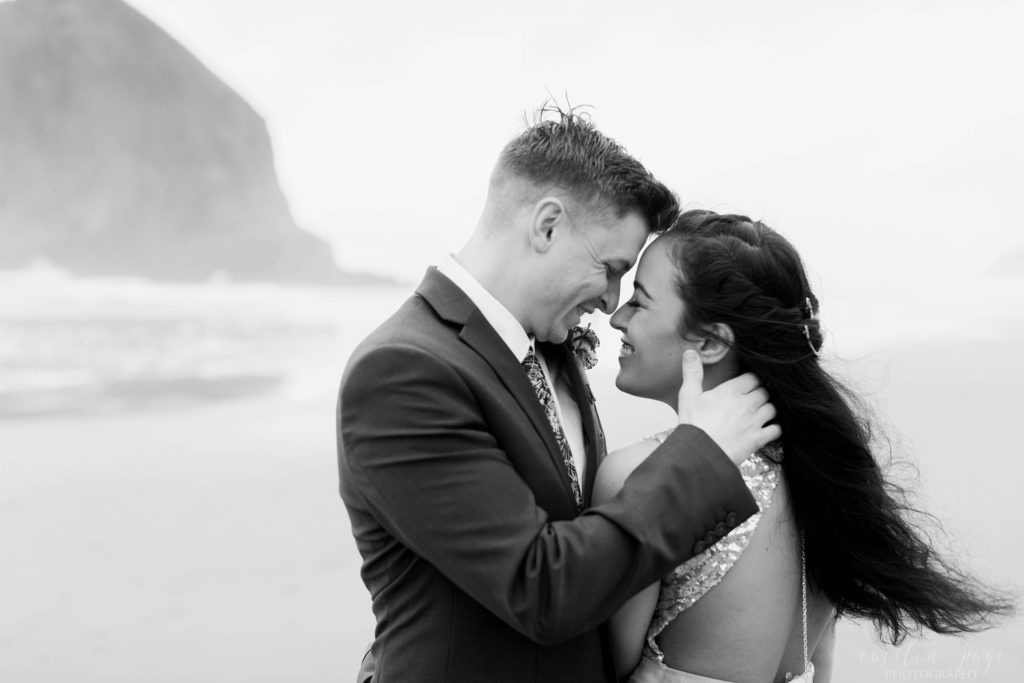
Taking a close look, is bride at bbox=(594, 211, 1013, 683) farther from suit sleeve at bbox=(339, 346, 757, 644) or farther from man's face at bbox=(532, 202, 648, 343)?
suit sleeve at bbox=(339, 346, 757, 644)

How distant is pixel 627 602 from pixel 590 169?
33.4 inches

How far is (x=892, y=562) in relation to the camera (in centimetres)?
190

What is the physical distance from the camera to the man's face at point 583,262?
1.91 meters

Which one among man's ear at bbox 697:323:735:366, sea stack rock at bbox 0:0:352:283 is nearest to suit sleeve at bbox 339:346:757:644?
man's ear at bbox 697:323:735:366

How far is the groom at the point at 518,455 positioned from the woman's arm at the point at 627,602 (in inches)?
1.4

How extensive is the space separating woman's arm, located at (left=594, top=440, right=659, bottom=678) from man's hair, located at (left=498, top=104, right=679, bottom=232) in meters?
0.52

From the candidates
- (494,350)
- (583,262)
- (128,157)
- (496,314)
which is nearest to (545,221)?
(583,262)

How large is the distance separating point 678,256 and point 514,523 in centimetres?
71

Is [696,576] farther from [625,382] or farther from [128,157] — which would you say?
[128,157]

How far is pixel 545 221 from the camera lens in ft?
6.24

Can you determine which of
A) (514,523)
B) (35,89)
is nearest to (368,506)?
(514,523)

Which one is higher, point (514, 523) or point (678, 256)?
point (678, 256)

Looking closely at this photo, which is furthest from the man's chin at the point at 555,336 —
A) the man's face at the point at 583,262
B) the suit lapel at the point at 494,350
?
the suit lapel at the point at 494,350

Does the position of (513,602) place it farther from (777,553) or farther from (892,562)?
(892,562)
